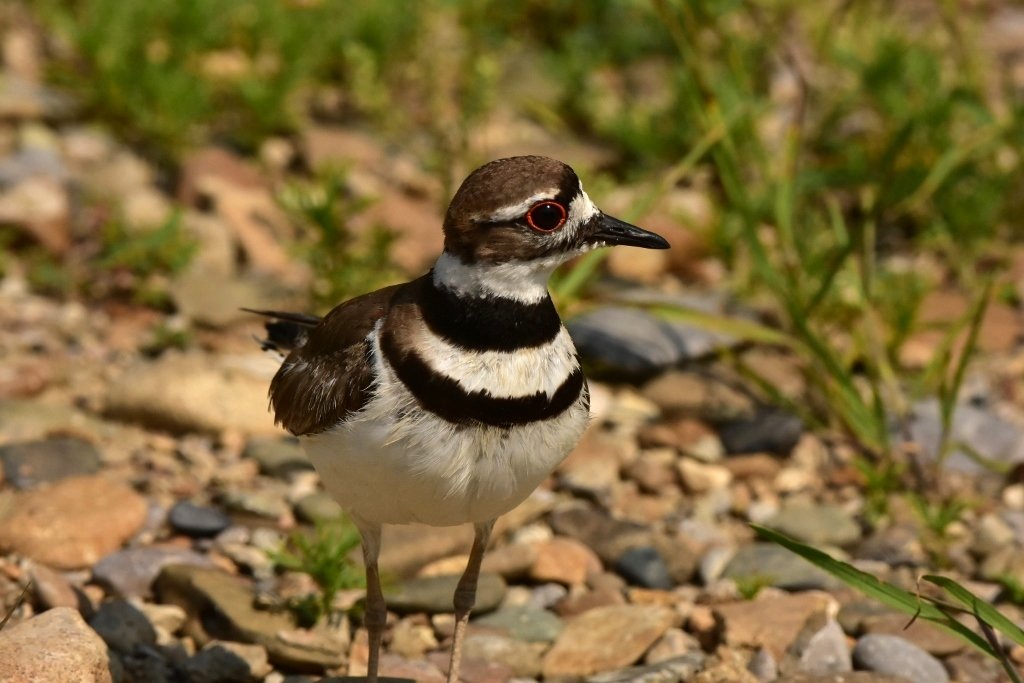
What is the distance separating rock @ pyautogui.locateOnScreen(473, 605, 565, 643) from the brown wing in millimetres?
1219

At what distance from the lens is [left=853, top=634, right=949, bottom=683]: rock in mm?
4996

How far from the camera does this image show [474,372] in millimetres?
4094

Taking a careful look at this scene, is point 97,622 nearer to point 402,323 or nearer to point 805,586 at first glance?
point 402,323

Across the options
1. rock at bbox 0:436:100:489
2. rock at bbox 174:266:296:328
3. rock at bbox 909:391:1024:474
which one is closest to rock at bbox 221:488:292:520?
rock at bbox 0:436:100:489

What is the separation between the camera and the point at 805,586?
563 cm

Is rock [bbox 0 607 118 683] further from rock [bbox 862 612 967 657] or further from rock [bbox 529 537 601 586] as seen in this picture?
rock [bbox 862 612 967 657]

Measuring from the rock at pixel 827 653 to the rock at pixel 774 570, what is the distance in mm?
→ 394

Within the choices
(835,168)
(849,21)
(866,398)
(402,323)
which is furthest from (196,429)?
(849,21)

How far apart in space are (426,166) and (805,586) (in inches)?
128

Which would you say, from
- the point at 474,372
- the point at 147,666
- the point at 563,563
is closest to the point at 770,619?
the point at 563,563

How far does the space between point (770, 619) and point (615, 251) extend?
326cm

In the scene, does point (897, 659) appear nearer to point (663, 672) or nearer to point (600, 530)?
point (663, 672)

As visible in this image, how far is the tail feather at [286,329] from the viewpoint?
5289 mm

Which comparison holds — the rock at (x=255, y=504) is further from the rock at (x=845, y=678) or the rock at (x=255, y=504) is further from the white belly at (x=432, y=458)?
the rock at (x=845, y=678)
